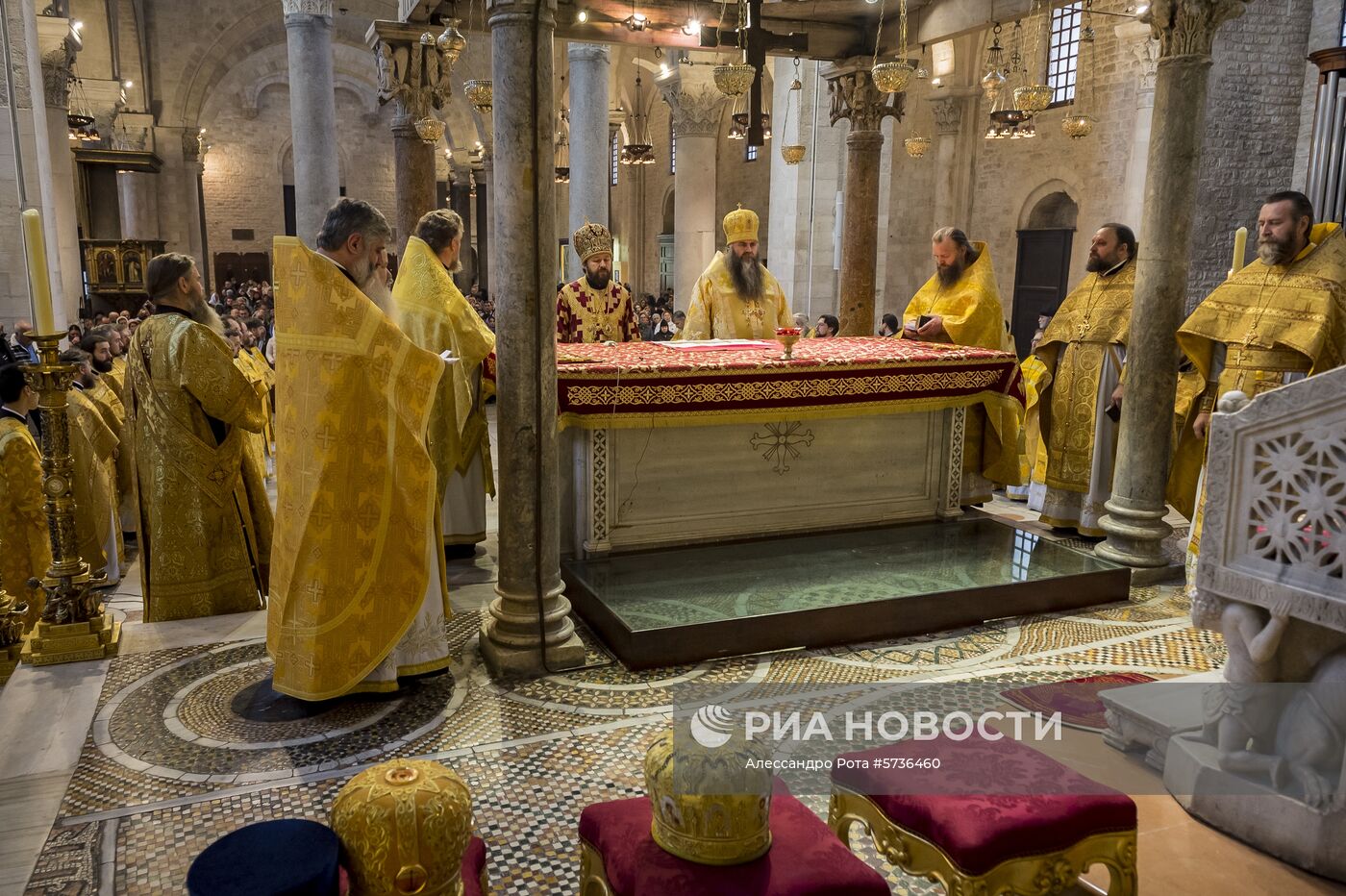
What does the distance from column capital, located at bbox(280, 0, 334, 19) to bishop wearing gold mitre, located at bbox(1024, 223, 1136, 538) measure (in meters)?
9.50

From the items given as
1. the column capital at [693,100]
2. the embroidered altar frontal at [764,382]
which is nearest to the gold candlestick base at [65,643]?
the embroidered altar frontal at [764,382]

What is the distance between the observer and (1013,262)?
16.7 meters

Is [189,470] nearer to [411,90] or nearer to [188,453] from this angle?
[188,453]

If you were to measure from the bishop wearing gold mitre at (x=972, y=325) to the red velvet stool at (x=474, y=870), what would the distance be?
504 centimetres

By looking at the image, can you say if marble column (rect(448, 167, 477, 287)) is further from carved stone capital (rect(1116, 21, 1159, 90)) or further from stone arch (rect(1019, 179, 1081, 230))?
carved stone capital (rect(1116, 21, 1159, 90))

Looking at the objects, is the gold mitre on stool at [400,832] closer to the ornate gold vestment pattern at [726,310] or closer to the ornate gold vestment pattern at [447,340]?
the ornate gold vestment pattern at [447,340]

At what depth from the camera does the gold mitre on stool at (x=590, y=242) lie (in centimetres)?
691

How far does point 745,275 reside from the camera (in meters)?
7.32

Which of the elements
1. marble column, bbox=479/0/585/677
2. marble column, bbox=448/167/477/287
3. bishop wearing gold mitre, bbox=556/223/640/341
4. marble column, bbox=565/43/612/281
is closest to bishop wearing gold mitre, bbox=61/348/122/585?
marble column, bbox=479/0/585/677

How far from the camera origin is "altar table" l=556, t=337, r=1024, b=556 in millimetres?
5453

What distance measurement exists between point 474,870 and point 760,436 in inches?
156

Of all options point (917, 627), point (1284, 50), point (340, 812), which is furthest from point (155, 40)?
point (340, 812)

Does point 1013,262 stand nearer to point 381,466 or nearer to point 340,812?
point 381,466

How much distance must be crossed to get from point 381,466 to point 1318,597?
3.17m
